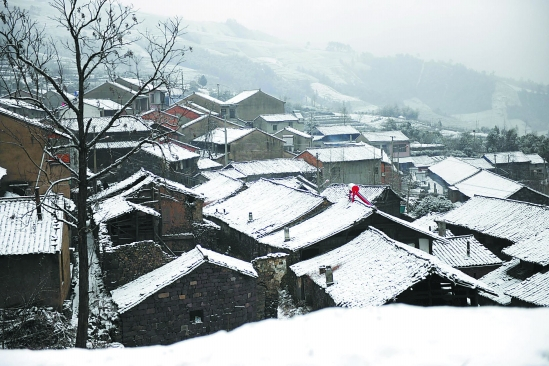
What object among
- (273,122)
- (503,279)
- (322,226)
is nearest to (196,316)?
(322,226)

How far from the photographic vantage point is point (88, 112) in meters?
38.6

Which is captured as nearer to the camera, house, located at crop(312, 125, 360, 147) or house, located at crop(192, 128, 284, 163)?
house, located at crop(192, 128, 284, 163)

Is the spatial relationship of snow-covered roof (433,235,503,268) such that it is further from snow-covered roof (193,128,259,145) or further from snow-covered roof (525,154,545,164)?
snow-covered roof (525,154,545,164)

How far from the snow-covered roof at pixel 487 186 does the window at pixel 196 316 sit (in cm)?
2456

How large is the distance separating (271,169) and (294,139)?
49.3 feet

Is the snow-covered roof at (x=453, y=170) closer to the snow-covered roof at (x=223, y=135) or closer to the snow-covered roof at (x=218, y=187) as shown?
the snow-covered roof at (x=223, y=135)

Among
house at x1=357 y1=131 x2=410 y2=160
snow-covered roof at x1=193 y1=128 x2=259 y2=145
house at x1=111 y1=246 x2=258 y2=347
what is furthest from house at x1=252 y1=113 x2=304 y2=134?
house at x1=111 y1=246 x2=258 y2=347

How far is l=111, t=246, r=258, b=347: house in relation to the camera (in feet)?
41.1

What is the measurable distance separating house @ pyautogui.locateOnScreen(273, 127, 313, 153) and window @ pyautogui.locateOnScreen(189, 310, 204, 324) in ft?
127

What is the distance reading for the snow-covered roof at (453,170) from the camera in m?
39.9

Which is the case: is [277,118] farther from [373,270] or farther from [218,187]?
[373,270]

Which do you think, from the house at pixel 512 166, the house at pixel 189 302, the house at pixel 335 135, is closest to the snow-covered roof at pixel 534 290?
the house at pixel 189 302

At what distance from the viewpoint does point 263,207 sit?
78.5ft

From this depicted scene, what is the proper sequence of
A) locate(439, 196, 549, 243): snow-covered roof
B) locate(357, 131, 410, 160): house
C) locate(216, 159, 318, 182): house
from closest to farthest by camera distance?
1. locate(439, 196, 549, 243): snow-covered roof
2. locate(216, 159, 318, 182): house
3. locate(357, 131, 410, 160): house
